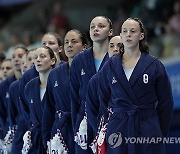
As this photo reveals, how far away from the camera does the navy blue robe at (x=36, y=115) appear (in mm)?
10320

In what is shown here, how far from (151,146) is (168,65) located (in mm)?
5748

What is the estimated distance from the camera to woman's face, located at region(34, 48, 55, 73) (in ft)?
33.3

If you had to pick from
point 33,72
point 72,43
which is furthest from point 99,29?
point 33,72

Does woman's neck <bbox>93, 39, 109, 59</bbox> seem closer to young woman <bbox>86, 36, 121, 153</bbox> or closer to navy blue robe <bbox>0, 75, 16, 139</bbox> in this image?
young woman <bbox>86, 36, 121, 153</bbox>

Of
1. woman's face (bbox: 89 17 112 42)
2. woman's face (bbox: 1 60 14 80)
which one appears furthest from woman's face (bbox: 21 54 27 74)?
woman's face (bbox: 89 17 112 42)

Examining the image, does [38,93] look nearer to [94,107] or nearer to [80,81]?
[80,81]

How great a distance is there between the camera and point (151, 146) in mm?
8414

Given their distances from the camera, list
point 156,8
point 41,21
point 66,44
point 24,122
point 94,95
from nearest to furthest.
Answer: point 94,95 < point 66,44 < point 24,122 < point 156,8 < point 41,21

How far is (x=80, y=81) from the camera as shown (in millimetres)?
9547

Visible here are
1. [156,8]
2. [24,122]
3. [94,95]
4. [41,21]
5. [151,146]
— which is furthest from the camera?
[41,21]

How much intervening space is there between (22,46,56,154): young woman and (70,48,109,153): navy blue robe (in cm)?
67

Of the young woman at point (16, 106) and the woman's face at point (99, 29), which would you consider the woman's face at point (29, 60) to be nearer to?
the young woman at point (16, 106)

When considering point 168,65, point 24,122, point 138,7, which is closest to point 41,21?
point 138,7

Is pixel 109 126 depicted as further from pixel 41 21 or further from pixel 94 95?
pixel 41 21
